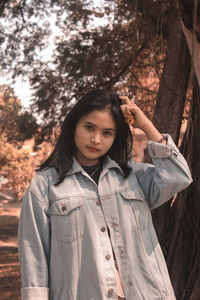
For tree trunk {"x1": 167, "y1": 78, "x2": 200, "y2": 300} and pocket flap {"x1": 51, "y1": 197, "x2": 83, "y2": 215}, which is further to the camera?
tree trunk {"x1": 167, "y1": 78, "x2": 200, "y2": 300}

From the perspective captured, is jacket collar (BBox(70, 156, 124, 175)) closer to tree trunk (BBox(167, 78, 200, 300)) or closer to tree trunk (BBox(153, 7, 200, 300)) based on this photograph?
tree trunk (BBox(153, 7, 200, 300))

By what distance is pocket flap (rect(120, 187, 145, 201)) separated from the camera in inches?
63.9

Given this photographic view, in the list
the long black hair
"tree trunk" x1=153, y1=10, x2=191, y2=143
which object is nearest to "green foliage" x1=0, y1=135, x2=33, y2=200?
"tree trunk" x1=153, y1=10, x2=191, y2=143

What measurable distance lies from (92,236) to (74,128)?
0.52 meters

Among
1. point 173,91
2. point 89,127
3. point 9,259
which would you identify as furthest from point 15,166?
point 89,127

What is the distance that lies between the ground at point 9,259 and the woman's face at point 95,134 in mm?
3928

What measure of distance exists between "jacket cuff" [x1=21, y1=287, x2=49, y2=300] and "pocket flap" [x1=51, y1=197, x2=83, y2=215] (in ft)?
0.98

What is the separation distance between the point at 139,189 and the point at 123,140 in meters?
0.27

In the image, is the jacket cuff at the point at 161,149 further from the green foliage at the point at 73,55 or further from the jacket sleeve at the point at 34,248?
the green foliage at the point at 73,55

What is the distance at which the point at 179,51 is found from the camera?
11.7 ft

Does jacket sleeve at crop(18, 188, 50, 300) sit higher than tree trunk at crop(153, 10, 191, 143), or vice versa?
tree trunk at crop(153, 10, 191, 143)

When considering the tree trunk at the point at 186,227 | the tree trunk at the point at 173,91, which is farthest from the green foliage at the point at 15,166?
the tree trunk at the point at 186,227

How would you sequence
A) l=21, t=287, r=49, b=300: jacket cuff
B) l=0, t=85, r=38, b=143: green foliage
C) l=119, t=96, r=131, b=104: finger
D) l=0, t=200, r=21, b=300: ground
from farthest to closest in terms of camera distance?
l=0, t=85, r=38, b=143: green foliage
l=0, t=200, r=21, b=300: ground
l=119, t=96, r=131, b=104: finger
l=21, t=287, r=49, b=300: jacket cuff

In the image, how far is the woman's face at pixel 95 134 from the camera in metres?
1.63
